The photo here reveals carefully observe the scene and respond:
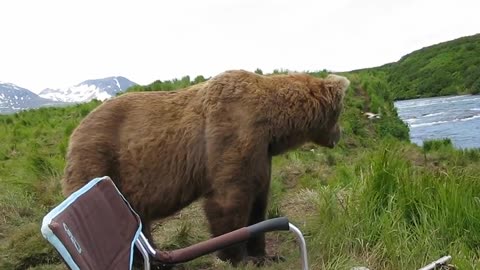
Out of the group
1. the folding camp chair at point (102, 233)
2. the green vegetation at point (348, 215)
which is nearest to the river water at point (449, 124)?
the green vegetation at point (348, 215)

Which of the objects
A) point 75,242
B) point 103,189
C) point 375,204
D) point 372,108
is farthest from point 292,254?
point 372,108

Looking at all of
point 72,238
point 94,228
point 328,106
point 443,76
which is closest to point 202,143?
point 328,106

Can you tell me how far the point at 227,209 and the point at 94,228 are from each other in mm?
1712

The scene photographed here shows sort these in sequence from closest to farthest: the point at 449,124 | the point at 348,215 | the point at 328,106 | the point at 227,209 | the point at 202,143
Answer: the point at 227,209 → the point at 202,143 → the point at 328,106 → the point at 348,215 → the point at 449,124

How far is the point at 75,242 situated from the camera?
2.00m

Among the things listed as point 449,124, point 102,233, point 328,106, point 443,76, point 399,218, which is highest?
point 328,106

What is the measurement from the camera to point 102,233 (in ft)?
7.77

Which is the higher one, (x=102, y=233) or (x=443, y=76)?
(x=102, y=233)

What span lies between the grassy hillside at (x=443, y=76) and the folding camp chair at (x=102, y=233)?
27.2 meters

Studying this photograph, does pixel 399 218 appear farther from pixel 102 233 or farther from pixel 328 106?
pixel 102 233

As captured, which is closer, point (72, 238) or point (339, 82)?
point (72, 238)

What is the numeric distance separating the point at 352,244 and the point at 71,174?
7.12 ft

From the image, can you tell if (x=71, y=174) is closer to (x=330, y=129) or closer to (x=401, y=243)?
(x=330, y=129)

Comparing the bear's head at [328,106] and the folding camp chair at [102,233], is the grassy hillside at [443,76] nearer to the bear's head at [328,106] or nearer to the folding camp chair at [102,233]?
the bear's head at [328,106]
